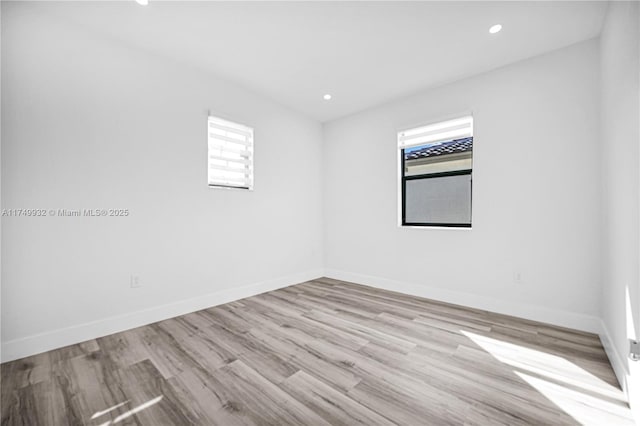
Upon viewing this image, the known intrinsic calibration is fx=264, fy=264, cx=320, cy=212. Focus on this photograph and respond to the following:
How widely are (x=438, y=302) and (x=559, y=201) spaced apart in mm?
1637

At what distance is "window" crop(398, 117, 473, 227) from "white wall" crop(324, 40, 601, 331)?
138 millimetres

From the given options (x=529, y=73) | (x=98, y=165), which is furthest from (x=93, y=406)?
(x=529, y=73)

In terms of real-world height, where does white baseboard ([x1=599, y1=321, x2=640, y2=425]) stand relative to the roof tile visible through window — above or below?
below

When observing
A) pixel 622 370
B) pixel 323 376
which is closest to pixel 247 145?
pixel 323 376

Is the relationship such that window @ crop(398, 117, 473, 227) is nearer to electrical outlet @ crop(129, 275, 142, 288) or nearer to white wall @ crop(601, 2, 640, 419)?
white wall @ crop(601, 2, 640, 419)

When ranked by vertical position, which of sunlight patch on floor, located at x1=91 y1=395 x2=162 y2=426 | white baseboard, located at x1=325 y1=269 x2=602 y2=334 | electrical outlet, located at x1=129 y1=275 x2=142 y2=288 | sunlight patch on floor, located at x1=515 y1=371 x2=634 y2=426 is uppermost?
electrical outlet, located at x1=129 y1=275 x2=142 y2=288

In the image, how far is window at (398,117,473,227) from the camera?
3238 millimetres

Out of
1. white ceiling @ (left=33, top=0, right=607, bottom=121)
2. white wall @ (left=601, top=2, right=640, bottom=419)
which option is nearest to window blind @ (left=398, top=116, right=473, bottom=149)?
white ceiling @ (left=33, top=0, right=607, bottom=121)

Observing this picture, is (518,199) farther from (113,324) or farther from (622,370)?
(113,324)

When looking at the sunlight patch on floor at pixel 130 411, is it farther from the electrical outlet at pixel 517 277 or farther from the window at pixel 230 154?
the electrical outlet at pixel 517 277

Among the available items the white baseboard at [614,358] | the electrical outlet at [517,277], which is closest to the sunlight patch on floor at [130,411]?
the white baseboard at [614,358]

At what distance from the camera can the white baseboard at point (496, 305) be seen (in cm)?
243

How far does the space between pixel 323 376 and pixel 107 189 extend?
2.46m

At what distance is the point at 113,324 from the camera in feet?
7.97
